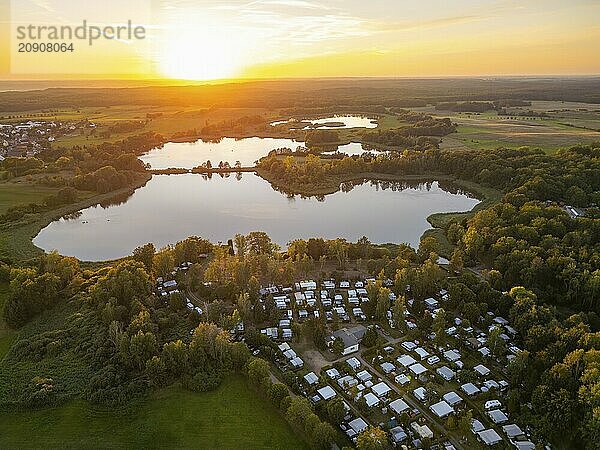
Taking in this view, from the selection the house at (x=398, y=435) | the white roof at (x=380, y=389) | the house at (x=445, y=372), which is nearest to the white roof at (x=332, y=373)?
the white roof at (x=380, y=389)

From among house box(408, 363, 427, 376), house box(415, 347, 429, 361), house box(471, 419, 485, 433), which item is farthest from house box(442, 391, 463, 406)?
house box(415, 347, 429, 361)

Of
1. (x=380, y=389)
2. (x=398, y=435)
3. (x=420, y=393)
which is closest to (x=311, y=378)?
(x=380, y=389)

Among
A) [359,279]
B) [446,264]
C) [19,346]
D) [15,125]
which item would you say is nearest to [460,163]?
[446,264]

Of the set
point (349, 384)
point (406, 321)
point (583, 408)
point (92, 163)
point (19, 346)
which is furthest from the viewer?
point (92, 163)

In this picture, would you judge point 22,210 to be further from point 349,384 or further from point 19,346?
point 349,384

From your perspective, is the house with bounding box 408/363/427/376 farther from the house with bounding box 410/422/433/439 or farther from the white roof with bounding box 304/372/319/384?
the white roof with bounding box 304/372/319/384
